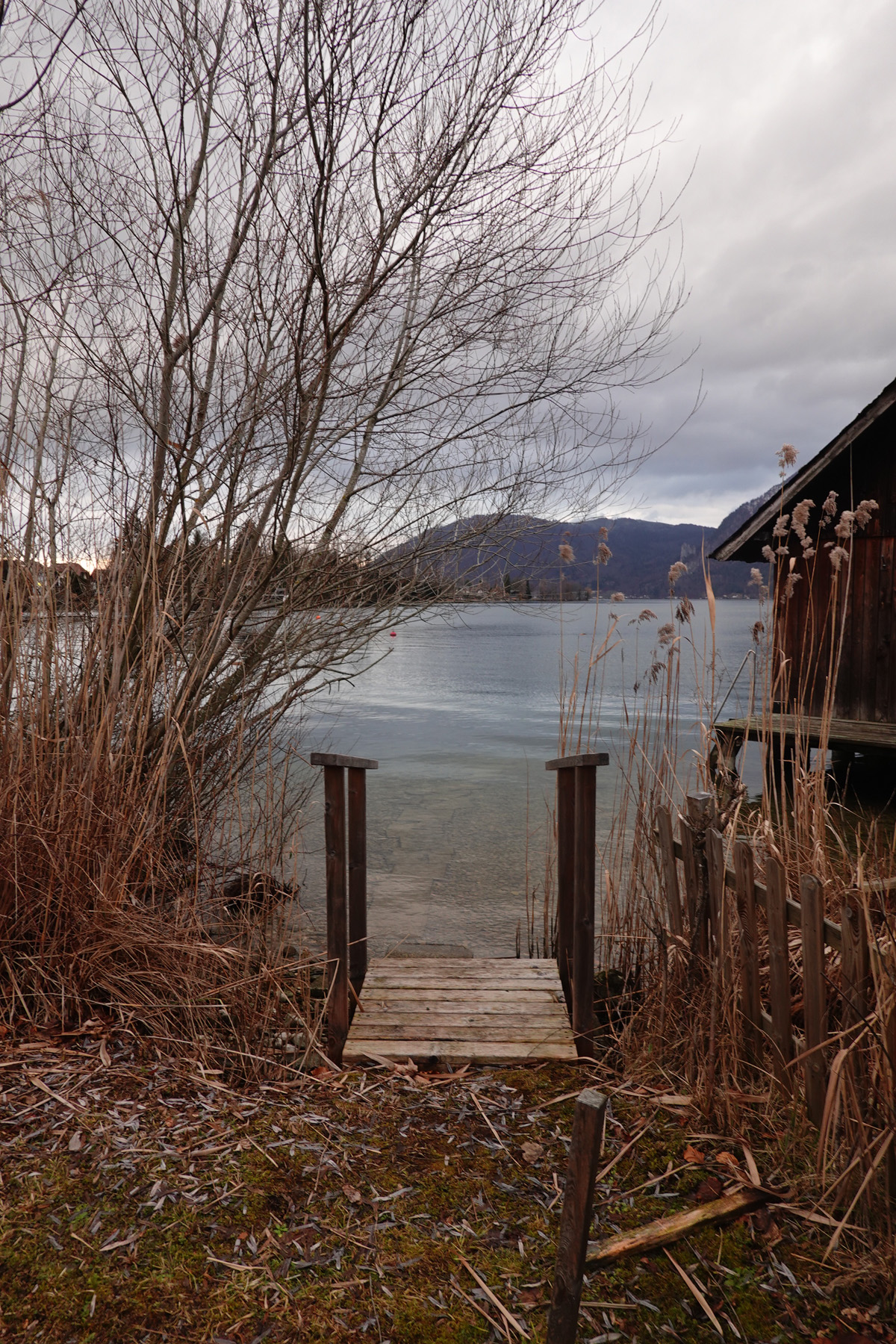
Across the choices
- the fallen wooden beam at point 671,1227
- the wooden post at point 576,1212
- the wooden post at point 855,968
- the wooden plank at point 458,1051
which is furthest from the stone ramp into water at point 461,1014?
the wooden post at point 576,1212

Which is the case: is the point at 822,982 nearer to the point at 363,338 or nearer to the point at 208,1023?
the point at 208,1023

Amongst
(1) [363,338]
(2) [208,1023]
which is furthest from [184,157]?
(2) [208,1023]

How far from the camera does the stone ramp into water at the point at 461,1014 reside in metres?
2.98

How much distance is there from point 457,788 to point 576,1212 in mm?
9538

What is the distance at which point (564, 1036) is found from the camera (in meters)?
3.11

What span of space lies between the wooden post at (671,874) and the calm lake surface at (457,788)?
621mm

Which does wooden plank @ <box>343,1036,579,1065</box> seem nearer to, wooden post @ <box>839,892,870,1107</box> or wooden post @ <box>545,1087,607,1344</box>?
wooden post @ <box>839,892,870,1107</box>

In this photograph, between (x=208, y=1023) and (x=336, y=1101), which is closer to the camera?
(x=336, y=1101)

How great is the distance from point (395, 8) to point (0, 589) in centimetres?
273

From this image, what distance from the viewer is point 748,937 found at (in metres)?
2.63

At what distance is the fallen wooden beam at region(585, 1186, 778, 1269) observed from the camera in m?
1.98

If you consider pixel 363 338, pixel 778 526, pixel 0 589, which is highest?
pixel 363 338

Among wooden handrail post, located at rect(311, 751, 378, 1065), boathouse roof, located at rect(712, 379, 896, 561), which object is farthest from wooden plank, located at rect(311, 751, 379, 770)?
boathouse roof, located at rect(712, 379, 896, 561)

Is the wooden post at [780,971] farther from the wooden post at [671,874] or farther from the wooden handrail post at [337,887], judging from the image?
the wooden handrail post at [337,887]
